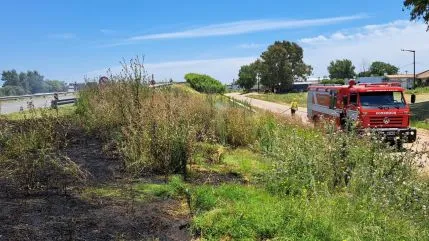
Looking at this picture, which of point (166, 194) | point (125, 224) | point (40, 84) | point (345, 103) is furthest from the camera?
point (40, 84)

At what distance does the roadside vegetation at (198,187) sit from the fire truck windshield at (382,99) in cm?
831

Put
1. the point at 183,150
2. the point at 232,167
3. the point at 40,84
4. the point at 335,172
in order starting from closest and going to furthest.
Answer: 1. the point at 335,172
2. the point at 183,150
3. the point at 232,167
4. the point at 40,84

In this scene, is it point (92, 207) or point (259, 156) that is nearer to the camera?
point (92, 207)

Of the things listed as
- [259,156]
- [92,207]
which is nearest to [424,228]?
[92,207]

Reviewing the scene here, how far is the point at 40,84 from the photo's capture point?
49875 millimetres

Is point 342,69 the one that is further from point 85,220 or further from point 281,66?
point 85,220

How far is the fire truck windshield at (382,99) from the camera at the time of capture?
18281 mm

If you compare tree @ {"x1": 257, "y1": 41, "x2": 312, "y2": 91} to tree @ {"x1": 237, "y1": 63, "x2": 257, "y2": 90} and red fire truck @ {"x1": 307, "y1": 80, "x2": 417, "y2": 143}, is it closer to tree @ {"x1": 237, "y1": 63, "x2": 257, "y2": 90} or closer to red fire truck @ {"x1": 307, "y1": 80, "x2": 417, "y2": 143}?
tree @ {"x1": 237, "y1": 63, "x2": 257, "y2": 90}

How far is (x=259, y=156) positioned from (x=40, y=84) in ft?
142

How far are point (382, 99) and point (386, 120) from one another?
0.87m

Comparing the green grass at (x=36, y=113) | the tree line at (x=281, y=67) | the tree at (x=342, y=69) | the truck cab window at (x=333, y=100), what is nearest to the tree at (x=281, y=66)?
the tree line at (x=281, y=67)

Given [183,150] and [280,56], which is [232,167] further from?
[280,56]

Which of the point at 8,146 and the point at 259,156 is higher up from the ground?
the point at 8,146

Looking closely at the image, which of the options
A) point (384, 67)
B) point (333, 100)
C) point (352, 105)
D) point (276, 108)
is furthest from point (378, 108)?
point (384, 67)
